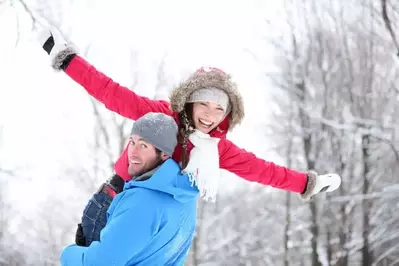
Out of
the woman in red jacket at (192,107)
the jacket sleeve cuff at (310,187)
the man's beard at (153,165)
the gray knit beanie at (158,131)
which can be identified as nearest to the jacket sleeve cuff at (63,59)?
the woman in red jacket at (192,107)

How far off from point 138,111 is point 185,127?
227 millimetres

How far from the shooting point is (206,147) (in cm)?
219

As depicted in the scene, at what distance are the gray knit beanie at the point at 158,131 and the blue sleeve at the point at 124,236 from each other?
299 mm

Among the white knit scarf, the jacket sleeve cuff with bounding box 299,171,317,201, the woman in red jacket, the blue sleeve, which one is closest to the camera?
the blue sleeve

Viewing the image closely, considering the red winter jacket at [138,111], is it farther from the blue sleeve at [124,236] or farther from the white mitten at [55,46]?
the blue sleeve at [124,236]

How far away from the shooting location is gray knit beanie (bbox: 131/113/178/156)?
1.94m

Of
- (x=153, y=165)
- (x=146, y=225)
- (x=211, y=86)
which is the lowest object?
(x=146, y=225)

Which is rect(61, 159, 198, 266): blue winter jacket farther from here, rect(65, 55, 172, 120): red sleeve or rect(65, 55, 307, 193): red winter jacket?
rect(65, 55, 172, 120): red sleeve

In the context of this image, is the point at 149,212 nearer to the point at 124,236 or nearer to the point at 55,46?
the point at 124,236

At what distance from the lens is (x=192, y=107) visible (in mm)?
2293

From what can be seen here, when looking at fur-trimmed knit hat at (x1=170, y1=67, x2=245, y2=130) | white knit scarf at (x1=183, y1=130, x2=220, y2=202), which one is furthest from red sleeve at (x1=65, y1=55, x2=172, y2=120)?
white knit scarf at (x1=183, y1=130, x2=220, y2=202)

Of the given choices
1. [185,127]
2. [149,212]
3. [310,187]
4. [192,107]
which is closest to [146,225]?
[149,212]

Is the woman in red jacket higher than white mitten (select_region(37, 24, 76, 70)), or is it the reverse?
white mitten (select_region(37, 24, 76, 70))

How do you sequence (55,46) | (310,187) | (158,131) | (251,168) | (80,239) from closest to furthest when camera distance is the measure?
(158,131) → (80,239) → (55,46) → (251,168) → (310,187)
